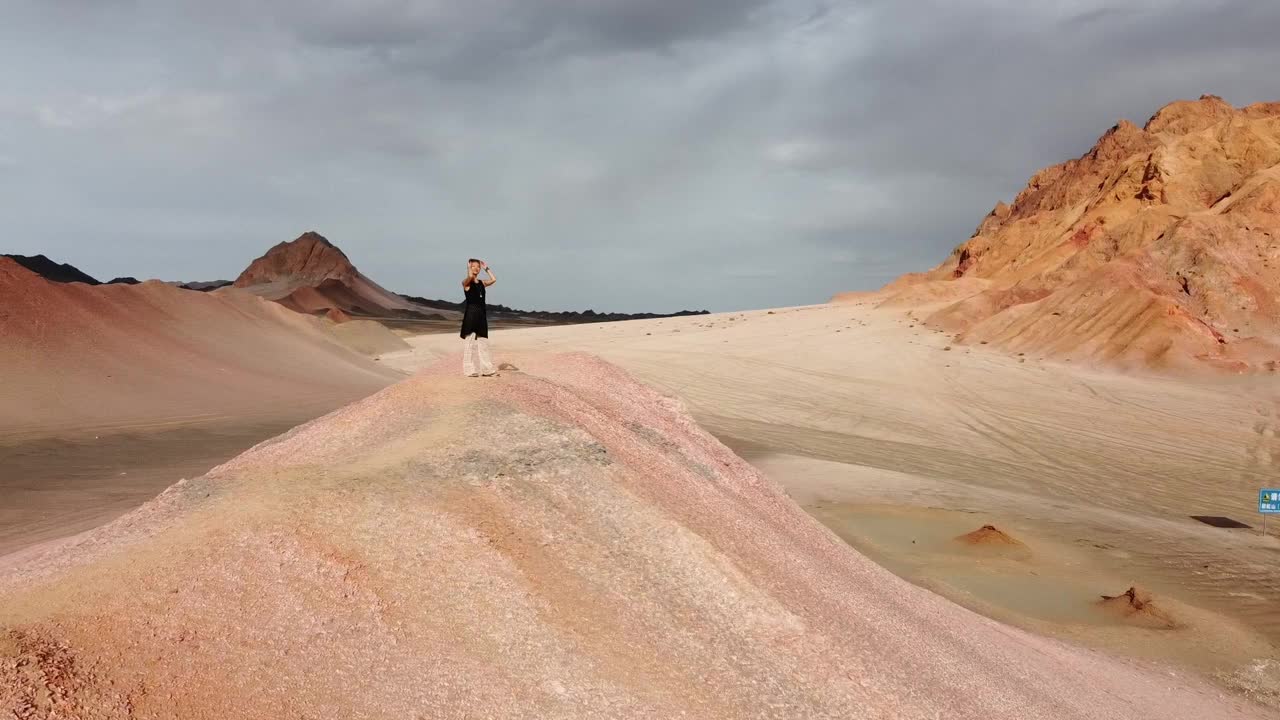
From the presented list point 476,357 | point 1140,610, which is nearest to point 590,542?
point 476,357

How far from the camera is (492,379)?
8719mm

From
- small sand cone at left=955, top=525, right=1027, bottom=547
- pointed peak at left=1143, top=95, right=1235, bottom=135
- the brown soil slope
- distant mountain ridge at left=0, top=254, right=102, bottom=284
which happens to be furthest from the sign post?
distant mountain ridge at left=0, top=254, right=102, bottom=284

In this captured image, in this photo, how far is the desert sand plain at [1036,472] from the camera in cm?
1089

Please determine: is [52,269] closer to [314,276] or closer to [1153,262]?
[314,276]

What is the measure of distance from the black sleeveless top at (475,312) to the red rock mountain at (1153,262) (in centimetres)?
3203

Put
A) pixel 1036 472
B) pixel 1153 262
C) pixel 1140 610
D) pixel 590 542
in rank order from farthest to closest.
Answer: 1. pixel 1153 262
2. pixel 1036 472
3. pixel 1140 610
4. pixel 590 542

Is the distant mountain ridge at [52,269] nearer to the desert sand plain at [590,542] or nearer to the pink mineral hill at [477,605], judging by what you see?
the desert sand plain at [590,542]

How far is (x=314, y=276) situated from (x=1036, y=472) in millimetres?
118010

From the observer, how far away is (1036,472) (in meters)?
20.0

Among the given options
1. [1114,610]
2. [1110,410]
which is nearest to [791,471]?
[1114,610]

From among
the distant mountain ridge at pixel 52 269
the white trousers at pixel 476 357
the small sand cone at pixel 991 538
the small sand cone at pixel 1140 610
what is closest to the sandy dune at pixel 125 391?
the white trousers at pixel 476 357

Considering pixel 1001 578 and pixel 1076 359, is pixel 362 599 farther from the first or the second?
pixel 1076 359

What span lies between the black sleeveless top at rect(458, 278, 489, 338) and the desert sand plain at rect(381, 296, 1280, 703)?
2289mm

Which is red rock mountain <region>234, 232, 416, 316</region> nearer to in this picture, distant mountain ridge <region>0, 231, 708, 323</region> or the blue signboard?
distant mountain ridge <region>0, 231, 708, 323</region>
